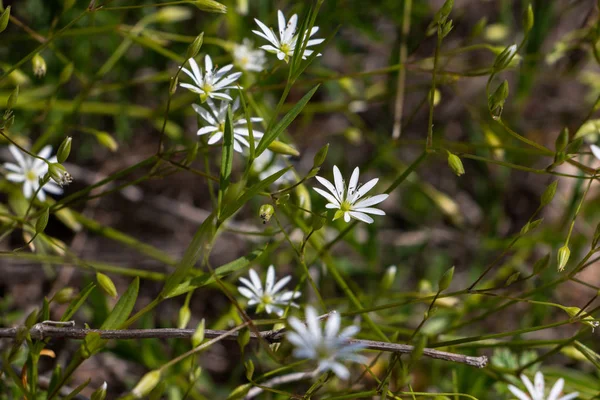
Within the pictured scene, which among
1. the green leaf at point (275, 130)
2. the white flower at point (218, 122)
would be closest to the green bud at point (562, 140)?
the green leaf at point (275, 130)

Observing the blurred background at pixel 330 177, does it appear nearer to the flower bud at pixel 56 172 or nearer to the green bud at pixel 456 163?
the green bud at pixel 456 163

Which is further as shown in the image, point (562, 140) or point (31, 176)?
point (31, 176)

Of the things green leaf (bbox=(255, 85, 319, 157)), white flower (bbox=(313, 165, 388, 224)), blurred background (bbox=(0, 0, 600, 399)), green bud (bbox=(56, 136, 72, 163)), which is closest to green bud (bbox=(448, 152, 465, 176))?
blurred background (bbox=(0, 0, 600, 399))

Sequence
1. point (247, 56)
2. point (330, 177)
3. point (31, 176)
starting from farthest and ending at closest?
point (330, 177) → point (247, 56) → point (31, 176)

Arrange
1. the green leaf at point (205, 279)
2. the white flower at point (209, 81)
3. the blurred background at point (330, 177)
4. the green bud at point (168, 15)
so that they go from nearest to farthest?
the green leaf at point (205, 279)
the white flower at point (209, 81)
the blurred background at point (330, 177)
the green bud at point (168, 15)

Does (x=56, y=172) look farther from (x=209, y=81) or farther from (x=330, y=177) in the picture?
(x=330, y=177)

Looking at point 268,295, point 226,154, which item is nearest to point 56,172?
point 226,154

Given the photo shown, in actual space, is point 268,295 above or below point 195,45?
below

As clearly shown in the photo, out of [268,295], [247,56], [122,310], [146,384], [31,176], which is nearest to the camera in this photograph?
[146,384]
